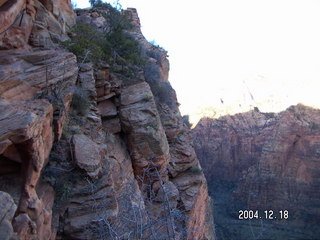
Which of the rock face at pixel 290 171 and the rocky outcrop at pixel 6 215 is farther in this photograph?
the rock face at pixel 290 171

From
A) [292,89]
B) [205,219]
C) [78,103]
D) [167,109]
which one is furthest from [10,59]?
[292,89]

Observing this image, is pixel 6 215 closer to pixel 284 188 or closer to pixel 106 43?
pixel 106 43

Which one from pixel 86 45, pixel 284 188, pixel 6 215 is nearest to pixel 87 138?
pixel 6 215

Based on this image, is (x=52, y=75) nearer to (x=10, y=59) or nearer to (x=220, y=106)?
(x=10, y=59)

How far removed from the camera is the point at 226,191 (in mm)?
46062

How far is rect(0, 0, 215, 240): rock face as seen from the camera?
18.8 ft

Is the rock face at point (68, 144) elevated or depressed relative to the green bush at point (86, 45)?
depressed

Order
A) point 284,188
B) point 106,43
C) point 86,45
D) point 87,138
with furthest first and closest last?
point 284,188, point 106,43, point 86,45, point 87,138

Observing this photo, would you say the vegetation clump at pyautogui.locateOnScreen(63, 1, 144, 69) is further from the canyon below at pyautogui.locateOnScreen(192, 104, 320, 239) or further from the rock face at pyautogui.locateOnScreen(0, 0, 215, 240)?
the canyon below at pyautogui.locateOnScreen(192, 104, 320, 239)

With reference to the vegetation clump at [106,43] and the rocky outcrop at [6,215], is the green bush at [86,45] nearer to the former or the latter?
the vegetation clump at [106,43]

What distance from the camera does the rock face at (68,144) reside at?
5727mm

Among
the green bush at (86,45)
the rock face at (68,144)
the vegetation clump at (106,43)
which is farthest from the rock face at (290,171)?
the green bush at (86,45)

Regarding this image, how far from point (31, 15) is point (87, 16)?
6.95m

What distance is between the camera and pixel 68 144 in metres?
7.46
